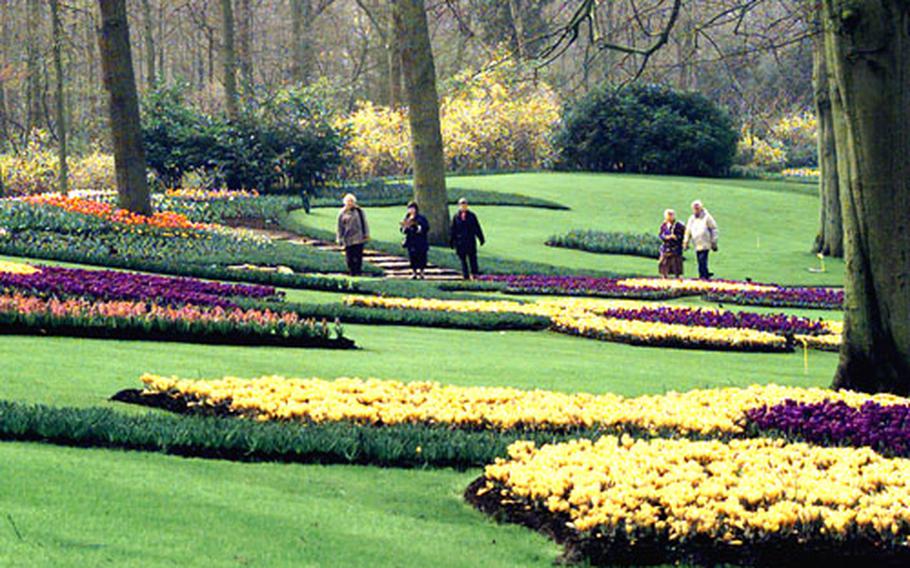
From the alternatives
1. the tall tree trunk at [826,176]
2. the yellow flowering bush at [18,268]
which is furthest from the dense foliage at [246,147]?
the yellow flowering bush at [18,268]

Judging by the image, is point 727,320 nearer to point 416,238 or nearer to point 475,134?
point 416,238

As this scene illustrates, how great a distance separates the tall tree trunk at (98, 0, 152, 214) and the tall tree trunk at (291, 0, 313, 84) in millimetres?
26287

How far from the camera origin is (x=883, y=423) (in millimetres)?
8578

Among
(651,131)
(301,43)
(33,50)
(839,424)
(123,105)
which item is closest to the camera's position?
(839,424)

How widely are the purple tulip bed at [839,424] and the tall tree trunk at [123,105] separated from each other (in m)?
20.9

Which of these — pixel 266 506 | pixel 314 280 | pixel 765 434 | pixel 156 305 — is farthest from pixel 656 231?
pixel 266 506

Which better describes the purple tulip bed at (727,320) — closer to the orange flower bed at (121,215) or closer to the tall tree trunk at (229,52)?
the orange flower bed at (121,215)

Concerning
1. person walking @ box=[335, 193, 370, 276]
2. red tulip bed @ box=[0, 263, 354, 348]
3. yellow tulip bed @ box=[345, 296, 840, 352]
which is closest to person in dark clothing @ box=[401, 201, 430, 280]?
person walking @ box=[335, 193, 370, 276]

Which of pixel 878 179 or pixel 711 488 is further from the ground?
pixel 878 179

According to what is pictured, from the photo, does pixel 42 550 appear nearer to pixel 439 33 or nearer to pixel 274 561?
pixel 274 561

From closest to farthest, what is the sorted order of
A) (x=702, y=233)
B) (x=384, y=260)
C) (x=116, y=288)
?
(x=116, y=288) < (x=702, y=233) < (x=384, y=260)

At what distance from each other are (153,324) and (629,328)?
610cm

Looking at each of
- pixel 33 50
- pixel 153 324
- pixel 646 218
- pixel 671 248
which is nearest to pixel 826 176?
pixel 671 248

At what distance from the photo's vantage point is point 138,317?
41.8 ft
